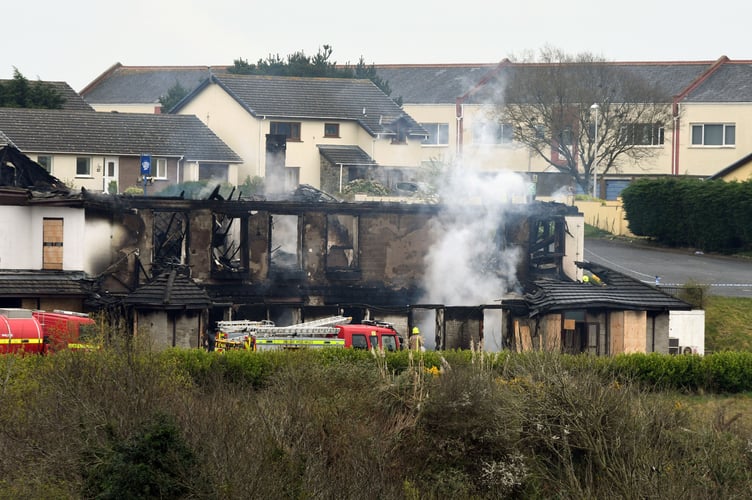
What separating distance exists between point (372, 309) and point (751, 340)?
1222 cm

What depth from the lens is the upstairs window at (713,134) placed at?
77.4 m

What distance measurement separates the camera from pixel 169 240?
47.6m

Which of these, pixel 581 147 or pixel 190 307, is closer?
pixel 190 307

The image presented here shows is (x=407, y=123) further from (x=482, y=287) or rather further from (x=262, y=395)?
(x=262, y=395)

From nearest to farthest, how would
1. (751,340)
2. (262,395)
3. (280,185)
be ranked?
(262,395) → (751,340) → (280,185)

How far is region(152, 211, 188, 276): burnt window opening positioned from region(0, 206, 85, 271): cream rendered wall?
2719 mm

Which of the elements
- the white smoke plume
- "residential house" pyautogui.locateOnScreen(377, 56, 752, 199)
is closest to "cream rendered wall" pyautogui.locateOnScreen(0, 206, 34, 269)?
the white smoke plume

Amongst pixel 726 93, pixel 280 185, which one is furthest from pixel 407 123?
pixel 726 93

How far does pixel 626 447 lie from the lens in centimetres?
3125

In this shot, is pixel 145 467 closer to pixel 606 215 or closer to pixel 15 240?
pixel 15 240

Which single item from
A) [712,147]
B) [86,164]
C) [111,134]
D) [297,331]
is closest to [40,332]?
[297,331]

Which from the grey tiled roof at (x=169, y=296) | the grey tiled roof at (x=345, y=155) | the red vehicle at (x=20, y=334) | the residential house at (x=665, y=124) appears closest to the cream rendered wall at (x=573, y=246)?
the grey tiled roof at (x=169, y=296)

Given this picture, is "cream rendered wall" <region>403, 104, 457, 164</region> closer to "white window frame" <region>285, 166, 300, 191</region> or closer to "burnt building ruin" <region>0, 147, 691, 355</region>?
"white window frame" <region>285, 166, 300, 191</region>

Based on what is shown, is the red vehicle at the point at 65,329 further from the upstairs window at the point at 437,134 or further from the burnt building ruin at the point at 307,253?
the upstairs window at the point at 437,134
